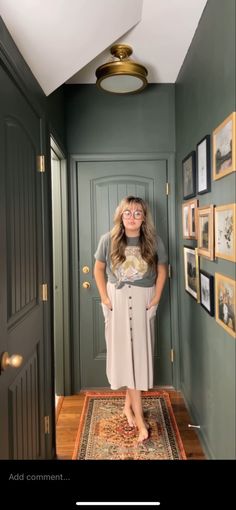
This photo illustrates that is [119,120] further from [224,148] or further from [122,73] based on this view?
[224,148]

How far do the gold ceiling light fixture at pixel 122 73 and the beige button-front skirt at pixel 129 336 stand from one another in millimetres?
869

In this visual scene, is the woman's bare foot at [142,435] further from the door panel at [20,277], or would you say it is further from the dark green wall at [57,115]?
the dark green wall at [57,115]

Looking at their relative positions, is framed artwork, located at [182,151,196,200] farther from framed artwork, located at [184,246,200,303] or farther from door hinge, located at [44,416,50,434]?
door hinge, located at [44,416,50,434]

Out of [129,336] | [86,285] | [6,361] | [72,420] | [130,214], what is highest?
[130,214]

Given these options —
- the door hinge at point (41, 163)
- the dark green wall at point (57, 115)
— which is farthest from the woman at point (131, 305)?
the dark green wall at point (57, 115)

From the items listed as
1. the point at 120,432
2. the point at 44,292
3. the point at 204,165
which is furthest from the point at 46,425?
the point at 204,165

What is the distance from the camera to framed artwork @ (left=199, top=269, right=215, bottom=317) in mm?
1172

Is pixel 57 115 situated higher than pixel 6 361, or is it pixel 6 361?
pixel 57 115

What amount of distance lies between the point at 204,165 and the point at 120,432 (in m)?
1.11

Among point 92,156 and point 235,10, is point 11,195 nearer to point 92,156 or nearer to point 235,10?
point 92,156

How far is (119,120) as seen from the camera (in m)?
1.56

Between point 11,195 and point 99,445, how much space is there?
0.91 m
